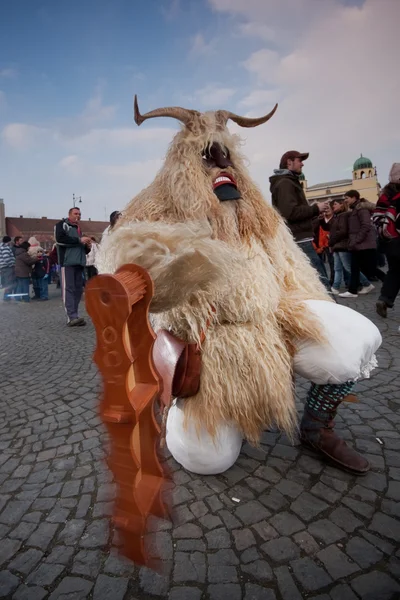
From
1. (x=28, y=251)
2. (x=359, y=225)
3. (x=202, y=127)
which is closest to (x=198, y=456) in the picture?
(x=202, y=127)

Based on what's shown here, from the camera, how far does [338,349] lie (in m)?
1.50

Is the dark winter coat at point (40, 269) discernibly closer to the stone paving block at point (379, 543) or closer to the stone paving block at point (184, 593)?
the stone paving block at point (184, 593)

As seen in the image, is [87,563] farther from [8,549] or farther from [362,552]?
[362,552]

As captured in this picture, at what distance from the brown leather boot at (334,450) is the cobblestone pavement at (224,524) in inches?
2.0

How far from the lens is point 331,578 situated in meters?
1.21

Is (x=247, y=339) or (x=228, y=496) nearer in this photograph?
(x=247, y=339)

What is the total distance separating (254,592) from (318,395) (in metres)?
0.87

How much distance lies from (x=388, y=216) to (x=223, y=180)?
134 inches

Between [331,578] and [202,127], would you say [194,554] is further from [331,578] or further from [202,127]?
[202,127]

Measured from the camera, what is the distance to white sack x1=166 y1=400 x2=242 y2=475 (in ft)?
5.02

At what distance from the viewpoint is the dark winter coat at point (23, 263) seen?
30.6 feet

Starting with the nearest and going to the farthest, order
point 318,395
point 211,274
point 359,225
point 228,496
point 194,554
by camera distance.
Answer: point 211,274 < point 194,554 < point 228,496 < point 318,395 < point 359,225

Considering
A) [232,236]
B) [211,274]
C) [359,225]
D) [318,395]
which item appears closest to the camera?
[211,274]

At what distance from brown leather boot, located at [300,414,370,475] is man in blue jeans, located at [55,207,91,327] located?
186 inches
